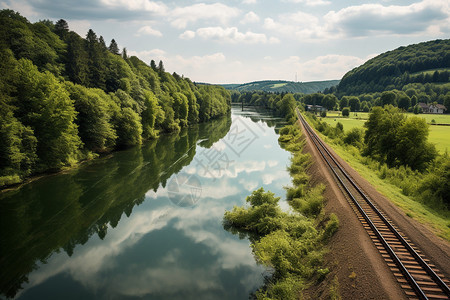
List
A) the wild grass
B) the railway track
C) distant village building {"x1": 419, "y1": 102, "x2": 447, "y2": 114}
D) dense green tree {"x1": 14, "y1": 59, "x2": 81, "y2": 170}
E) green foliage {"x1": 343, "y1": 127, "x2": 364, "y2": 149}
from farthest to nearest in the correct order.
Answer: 1. distant village building {"x1": 419, "y1": 102, "x2": 447, "y2": 114}
2. green foliage {"x1": 343, "y1": 127, "x2": 364, "y2": 149}
3. dense green tree {"x1": 14, "y1": 59, "x2": 81, "y2": 170}
4. the wild grass
5. the railway track

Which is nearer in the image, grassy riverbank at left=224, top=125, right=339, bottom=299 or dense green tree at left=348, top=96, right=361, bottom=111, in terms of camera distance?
grassy riverbank at left=224, top=125, right=339, bottom=299

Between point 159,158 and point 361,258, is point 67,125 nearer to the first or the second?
point 159,158

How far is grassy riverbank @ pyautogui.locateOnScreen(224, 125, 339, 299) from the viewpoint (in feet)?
42.5

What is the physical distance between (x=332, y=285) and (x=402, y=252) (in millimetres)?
4391

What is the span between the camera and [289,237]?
664 inches

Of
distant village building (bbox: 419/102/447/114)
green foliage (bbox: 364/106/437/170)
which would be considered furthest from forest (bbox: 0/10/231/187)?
distant village building (bbox: 419/102/447/114)

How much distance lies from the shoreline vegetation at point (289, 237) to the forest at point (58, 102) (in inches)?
911

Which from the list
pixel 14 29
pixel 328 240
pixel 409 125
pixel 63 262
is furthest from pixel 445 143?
pixel 14 29

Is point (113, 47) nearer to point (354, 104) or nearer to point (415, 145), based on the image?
point (415, 145)

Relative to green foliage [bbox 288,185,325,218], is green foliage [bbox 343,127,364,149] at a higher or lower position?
higher

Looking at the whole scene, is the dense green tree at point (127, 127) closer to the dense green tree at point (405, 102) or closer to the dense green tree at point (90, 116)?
the dense green tree at point (90, 116)

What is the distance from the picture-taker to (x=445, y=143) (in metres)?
42.3

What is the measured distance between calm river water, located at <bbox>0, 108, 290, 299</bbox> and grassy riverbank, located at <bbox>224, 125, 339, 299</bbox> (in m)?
1.05

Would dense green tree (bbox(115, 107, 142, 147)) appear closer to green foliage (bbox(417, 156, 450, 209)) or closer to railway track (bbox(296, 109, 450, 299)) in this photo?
railway track (bbox(296, 109, 450, 299))
